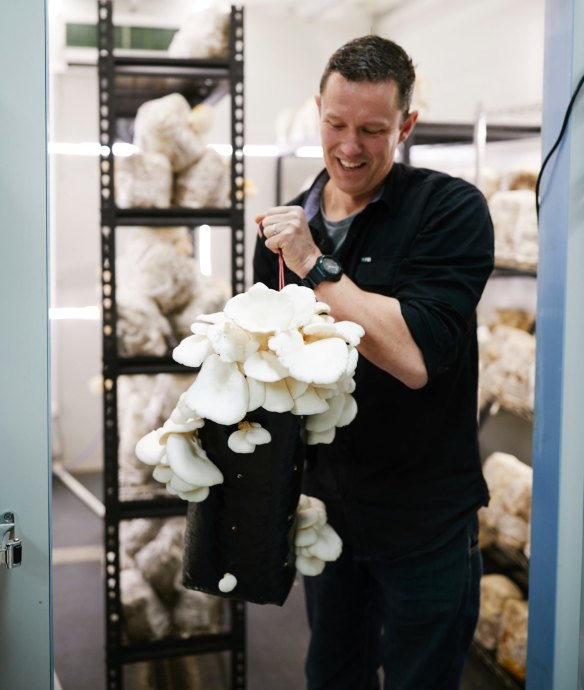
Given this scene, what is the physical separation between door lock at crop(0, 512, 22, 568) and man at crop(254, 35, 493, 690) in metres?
0.57

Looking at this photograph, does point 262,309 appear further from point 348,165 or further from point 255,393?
point 348,165

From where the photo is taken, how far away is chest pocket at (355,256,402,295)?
5.50 feet

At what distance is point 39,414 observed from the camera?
1211 millimetres

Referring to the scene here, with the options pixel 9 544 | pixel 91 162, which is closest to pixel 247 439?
pixel 9 544

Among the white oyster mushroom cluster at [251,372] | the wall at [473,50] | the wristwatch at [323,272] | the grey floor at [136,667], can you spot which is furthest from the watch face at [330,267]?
the wall at [473,50]

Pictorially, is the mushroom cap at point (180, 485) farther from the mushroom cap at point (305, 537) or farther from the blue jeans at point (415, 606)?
the blue jeans at point (415, 606)

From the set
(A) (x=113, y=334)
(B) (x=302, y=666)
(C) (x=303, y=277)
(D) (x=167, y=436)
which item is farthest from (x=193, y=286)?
(B) (x=302, y=666)

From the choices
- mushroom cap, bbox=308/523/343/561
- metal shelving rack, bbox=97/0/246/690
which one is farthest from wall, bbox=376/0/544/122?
mushroom cap, bbox=308/523/343/561

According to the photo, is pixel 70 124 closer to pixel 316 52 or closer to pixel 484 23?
pixel 316 52

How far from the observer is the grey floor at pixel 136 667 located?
288cm

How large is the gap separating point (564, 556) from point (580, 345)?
39 cm

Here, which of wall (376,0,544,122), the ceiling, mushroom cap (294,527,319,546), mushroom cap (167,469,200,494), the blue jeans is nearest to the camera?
mushroom cap (167,469,200,494)

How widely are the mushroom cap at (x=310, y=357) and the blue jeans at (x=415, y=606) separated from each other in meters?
0.78

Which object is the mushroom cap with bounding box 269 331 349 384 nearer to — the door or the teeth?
the door
